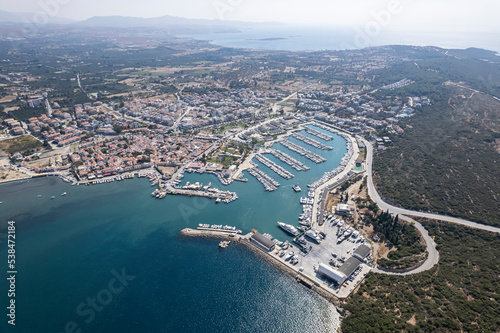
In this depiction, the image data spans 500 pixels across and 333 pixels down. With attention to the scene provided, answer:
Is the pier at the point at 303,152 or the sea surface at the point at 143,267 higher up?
the pier at the point at 303,152

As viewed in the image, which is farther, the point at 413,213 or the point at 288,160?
the point at 288,160

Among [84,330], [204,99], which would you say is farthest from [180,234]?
[204,99]

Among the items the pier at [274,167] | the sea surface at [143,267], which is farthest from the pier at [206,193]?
the pier at [274,167]

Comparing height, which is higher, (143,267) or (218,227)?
(218,227)

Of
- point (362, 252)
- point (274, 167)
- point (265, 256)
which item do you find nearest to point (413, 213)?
point (362, 252)

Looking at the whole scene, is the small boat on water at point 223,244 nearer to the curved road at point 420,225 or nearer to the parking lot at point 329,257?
the parking lot at point 329,257

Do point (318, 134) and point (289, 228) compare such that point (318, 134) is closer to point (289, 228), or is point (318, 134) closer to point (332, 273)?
point (289, 228)
